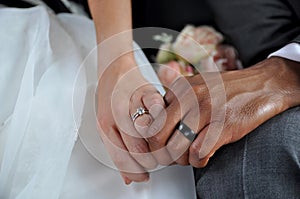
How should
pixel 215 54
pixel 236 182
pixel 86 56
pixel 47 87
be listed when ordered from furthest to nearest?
1. pixel 215 54
2. pixel 86 56
3. pixel 47 87
4. pixel 236 182

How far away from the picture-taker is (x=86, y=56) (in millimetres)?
920

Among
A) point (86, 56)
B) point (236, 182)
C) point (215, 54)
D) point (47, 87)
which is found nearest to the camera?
point (236, 182)

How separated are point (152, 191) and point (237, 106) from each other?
193 millimetres

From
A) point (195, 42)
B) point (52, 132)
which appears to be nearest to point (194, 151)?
point (52, 132)

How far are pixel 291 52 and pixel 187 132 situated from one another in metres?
0.24

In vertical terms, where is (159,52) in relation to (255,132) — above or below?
below

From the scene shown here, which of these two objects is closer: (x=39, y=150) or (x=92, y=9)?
(x=39, y=150)

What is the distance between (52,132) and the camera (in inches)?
30.7

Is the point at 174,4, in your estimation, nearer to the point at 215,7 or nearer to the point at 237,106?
the point at 215,7

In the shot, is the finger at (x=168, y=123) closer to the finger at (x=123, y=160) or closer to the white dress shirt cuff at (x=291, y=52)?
the finger at (x=123, y=160)

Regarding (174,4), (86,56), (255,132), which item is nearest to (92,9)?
(86,56)

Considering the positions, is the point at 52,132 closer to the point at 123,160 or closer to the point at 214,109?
the point at 123,160

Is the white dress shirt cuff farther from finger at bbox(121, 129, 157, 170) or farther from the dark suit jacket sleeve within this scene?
finger at bbox(121, 129, 157, 170)

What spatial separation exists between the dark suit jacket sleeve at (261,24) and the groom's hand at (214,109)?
15cm
